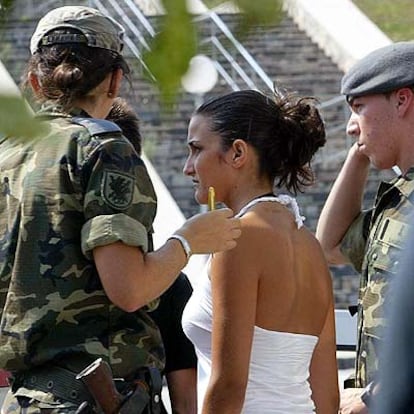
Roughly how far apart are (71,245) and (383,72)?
104 centimetres

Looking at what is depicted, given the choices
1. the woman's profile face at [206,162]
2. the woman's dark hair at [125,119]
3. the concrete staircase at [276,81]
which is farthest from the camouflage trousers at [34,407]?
the woman's dark hair at [125,119]

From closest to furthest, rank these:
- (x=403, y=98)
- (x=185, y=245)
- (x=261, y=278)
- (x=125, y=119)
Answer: (x=185, y=245) < (x=261, y=278) < (x=403, y=98) < (x=125, y=119)

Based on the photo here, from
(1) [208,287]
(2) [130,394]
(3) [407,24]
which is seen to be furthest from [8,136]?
(1) [208,287]

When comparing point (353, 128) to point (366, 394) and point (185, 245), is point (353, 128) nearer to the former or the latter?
point (366, 394)

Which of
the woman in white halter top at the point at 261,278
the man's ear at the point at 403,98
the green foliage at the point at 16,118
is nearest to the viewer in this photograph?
the green foliage at the point at 16,118

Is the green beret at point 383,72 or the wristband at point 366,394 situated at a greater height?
the green beret at point 383,72

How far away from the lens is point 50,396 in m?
2.61

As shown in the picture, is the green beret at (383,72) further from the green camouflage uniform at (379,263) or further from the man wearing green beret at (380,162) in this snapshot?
the green camouflage uniform at (379,263)

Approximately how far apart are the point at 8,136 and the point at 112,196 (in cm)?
155

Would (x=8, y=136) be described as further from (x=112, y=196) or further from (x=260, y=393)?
A: (x=260, y=393)

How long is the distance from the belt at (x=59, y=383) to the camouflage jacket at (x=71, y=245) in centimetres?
3

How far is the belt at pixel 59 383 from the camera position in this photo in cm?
261

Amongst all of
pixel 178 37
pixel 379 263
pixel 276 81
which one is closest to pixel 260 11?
pixel 178 37

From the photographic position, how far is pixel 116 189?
254 cm
